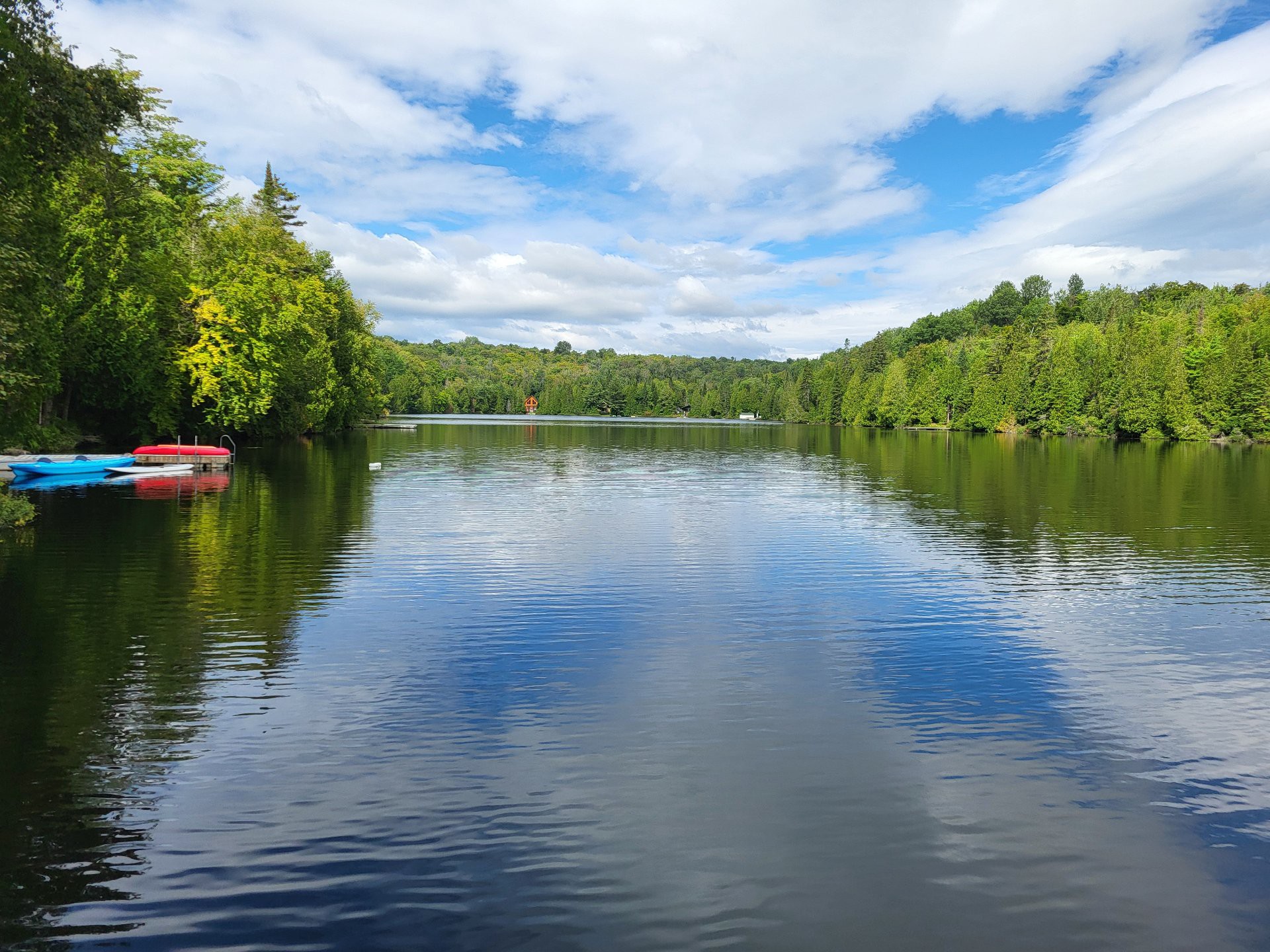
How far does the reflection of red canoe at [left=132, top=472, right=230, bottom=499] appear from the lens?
123ft

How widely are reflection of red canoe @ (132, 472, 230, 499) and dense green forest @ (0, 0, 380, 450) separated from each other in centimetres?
498

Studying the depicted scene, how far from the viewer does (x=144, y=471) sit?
44281mm

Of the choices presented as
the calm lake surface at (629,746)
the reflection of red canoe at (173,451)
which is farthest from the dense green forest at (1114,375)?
the calm lake surface at (629,746)

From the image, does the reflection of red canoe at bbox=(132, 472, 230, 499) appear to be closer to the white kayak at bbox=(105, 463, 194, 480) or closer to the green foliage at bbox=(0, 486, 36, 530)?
the white kayak at bbox=(105, 463, 194, 480)

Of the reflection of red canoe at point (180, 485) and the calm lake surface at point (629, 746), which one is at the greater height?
the reflection of red canoe at point (180, 485)

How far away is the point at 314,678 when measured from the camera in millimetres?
13320

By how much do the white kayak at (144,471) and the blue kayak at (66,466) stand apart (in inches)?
16.0

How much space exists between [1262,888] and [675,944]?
584 centimetres

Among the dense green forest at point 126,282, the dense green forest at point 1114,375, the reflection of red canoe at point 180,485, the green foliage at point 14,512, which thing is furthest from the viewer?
the dense green forest at point 1114,375

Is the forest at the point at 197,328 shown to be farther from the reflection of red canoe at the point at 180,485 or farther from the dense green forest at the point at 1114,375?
the reflection of red canoe at the point at 180,485

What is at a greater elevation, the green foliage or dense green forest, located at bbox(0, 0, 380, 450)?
dense green forest, located at bbox(0, 0, 380, 450)

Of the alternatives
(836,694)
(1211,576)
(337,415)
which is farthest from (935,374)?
(836,694)

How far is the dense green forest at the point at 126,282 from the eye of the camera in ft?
71.9

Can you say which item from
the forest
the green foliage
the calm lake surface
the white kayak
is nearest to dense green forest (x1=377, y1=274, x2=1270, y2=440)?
the forest
